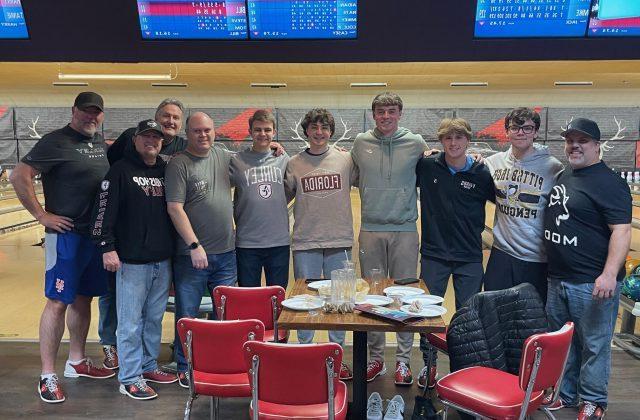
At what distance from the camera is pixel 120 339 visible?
2.69 m

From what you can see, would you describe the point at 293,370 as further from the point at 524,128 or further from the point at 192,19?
the point at 192,19

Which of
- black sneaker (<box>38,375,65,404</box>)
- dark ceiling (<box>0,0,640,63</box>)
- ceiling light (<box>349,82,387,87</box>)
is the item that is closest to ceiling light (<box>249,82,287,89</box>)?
ceiling light (<box>349,82,387,87</box>)

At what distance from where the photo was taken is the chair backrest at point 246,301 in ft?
7.86

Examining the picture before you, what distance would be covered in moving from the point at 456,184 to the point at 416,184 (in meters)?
0.23

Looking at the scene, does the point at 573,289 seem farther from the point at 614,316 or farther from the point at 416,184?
the point at 416,184

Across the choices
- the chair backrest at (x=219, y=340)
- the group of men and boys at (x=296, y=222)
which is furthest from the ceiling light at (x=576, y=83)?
the chair backrest at (x=219, y=340)

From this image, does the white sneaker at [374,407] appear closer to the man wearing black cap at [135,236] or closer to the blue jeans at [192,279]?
the blue jeans at [192,279]

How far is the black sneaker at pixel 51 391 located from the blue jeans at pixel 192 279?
1.84 ft

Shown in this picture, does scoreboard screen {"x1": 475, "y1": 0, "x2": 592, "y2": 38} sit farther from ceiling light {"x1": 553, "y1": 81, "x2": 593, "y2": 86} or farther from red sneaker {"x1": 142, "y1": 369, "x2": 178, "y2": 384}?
ceiling light {"x1": 553, "y1": 81, "x2": 593, "y2": 86}

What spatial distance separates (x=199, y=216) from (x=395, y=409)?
4.20 feet

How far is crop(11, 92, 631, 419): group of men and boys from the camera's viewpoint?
2.52m

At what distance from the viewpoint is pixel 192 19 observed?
9.64 feet

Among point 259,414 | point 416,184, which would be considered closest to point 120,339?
point 259,414

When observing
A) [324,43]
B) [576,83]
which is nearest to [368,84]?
[576,83]
